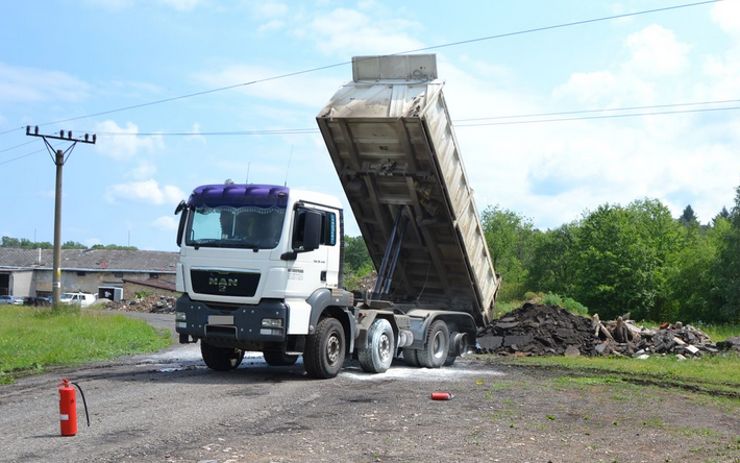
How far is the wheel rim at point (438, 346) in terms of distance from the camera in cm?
1558

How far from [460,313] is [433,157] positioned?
3.80 metres

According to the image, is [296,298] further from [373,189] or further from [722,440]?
[722,440]

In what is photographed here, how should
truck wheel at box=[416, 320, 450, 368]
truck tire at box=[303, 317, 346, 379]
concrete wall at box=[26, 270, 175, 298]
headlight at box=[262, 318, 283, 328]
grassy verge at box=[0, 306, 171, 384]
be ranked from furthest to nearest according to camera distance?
concrete wall at box=[26, 270, 175, 298] < grassy verge at box=[0, 306, 171, 384] < truck wheel at box=[416, 320, 450, 368] < truck tire at box=[303, 317, 346, 379] < headlight at box=[262, 318, 283, 328]

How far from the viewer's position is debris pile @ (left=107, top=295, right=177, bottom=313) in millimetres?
56688

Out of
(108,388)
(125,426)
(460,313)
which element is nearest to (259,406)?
(125,426)

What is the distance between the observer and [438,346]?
15.8m

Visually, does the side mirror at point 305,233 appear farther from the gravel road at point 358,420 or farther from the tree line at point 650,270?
the tree line at point 650,270

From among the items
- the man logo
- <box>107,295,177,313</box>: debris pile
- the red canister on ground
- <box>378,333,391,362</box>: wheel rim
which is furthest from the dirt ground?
<box>107,295,177,313</box>: debris pile

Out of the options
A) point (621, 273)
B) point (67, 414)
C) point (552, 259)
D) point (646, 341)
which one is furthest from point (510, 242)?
point (67, 414)

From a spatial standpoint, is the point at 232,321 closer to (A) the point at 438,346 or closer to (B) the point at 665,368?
(A) the point at 438,346

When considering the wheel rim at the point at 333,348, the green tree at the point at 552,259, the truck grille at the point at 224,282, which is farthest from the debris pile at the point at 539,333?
the green tree at the point at 552,259

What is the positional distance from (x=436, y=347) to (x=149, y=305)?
48.3m

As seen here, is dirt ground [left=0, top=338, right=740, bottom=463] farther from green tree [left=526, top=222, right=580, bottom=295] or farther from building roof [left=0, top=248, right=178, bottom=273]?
building roof [left=0, top=248, right=178, bottom=273]

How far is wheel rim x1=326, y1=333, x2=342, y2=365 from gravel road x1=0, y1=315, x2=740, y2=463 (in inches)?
14.7
